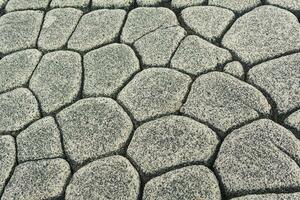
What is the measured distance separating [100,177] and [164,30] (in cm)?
67

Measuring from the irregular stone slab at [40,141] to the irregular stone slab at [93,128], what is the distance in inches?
1.1

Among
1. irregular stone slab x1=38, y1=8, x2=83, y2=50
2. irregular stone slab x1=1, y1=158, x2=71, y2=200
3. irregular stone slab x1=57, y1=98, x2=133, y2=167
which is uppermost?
irregular stone slab x1=38, y1=8, x2=83, y2=50

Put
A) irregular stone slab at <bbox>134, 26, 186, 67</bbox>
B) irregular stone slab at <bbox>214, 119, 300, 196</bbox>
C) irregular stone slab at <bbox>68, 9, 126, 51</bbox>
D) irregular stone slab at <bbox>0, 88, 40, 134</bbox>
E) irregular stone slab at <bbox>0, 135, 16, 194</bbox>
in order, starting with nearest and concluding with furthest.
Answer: irregular stone slab at <bbox>214, 119, 300, 196</bbox>
irregular stone slab at <bbox>0, 135, 16, 194</bbox>
irregular stone slab at <bbox>0, 88, 40, 134</bbox>
irregular stone slab at <bbox>134, 26, 186, 67</bbox>
irregular stone slab at <bbox>68, 9, 126, 51</bbox>

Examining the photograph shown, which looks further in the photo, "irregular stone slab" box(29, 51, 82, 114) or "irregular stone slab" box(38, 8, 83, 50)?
"irregular stone slab" box(38, 8, 83, 50)

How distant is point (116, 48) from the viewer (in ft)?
5.79

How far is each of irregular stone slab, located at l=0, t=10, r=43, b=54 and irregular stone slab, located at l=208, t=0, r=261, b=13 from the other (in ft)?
2.33

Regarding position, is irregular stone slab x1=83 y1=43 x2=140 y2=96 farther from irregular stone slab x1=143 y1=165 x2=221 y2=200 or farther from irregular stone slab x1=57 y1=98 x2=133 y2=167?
irregular stone slab x1=143 y1=165 x2=221 y2=200

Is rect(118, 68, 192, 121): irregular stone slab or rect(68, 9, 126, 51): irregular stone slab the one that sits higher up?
rect(68, 9, 126, 51): irregular stone slab

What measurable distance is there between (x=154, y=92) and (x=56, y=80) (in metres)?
0.37

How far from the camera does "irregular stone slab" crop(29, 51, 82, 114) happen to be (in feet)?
5.36

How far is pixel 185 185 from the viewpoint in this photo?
1341 mm

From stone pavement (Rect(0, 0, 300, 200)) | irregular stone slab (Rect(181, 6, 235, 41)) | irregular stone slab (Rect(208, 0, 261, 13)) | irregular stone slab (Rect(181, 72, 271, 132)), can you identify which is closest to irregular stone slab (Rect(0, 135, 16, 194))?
stone pavement (Rect(0, 0, 300, 200))

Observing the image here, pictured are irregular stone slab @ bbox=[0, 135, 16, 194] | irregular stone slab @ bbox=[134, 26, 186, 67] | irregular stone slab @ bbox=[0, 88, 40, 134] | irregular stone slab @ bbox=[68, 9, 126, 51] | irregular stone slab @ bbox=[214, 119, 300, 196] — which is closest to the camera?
irregular stone slab @ bbox=[214, 119, 300, 196]

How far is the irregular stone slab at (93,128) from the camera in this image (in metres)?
1.46
